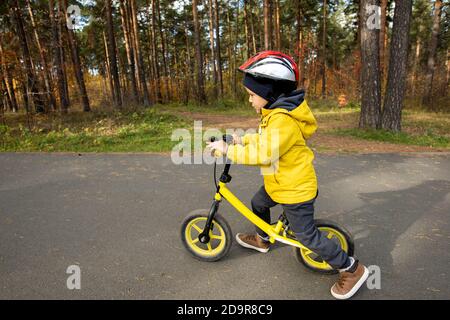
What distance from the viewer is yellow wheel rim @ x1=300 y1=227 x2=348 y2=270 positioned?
2754mm

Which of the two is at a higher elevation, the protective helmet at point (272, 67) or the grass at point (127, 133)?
the protective helmet at point (272, 67)


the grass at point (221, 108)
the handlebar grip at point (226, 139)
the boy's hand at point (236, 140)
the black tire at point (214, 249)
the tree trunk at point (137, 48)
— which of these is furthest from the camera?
the tree trunk at point (137, 48)

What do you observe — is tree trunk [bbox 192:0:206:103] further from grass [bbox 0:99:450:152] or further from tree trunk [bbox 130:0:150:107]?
grass [bbox 0:99:450:152]

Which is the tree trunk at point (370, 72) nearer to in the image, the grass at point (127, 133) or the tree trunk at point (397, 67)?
the tree trunk at point (397, 67)

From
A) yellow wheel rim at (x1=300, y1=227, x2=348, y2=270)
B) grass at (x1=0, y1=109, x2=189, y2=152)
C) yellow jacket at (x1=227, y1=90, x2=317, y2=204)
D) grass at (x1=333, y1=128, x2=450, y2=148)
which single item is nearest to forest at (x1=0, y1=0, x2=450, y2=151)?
grass at (x1=333, y1=128, x2=450, y2=148)

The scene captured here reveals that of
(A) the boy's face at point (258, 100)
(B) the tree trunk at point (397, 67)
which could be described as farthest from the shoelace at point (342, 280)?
(B) the tree trunk at point (397, 67)

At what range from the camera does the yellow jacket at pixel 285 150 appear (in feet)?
7.54

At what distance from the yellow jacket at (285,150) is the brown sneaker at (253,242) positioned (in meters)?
0.78

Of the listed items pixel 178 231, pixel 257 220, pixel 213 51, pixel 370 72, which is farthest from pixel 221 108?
pixel 257 220

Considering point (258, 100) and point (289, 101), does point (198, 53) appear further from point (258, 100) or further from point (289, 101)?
point (289, 101)
